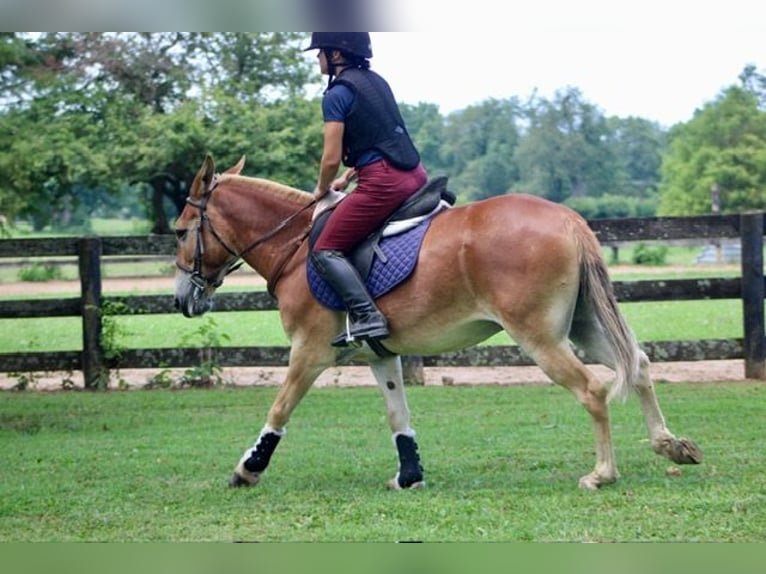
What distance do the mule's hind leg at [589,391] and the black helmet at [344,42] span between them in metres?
1.85

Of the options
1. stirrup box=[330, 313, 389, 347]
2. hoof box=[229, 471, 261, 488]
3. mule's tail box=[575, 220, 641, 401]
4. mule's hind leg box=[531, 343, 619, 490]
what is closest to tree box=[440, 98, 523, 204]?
stirrup box=[330, 313, 389, 347]

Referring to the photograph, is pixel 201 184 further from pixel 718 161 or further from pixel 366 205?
pixel 718 161

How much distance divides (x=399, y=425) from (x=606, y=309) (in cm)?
134

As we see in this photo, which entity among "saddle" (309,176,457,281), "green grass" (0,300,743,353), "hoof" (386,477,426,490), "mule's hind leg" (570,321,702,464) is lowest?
"green grass" (0,300,743,353)

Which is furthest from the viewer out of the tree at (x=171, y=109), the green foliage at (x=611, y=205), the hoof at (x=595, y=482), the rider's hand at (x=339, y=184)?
the tree at (x=171, y=109)

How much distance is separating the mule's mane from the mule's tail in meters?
1.74

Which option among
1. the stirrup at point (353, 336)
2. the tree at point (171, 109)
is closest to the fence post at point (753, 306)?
the stirrup at point (353, 336)

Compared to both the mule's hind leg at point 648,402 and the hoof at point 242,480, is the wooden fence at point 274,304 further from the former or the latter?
the hoof at point 242,480

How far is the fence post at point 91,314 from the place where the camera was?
10727 mm

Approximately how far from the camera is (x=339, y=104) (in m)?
6.03

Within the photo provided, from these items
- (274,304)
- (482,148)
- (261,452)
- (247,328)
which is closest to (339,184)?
(261,452)

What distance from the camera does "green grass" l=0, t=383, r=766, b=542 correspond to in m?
5.09

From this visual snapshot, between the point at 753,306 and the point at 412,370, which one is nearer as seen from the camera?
the point at 753,306

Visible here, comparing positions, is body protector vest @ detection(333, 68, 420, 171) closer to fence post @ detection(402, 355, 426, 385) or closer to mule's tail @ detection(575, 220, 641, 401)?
mule's tail @ detection(575, 220, 641, 401)
